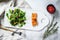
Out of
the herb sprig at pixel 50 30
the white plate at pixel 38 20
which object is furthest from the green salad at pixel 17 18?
the herb sprig at pixel 50 30

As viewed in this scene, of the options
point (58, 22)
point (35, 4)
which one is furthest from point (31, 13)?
point (58, 22)

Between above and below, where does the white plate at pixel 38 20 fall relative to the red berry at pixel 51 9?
below

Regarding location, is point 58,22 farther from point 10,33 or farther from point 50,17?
point 10,33

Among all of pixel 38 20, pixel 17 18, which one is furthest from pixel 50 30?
pixel 17 18

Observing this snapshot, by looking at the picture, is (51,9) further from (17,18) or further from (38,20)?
(17,18)

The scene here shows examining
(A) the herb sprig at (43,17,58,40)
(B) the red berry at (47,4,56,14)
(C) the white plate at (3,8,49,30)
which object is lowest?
(A) the herb sprig at (43,17,58,40)

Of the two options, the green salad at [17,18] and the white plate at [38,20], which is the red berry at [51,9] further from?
the green salad at [17,18]

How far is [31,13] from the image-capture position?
35.2 inches

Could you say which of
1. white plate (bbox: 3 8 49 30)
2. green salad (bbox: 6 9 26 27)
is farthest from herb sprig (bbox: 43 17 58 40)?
green salad (bbox: 6 9 26 27)

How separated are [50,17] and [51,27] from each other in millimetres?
58

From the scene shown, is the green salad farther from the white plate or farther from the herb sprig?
the herb sprig

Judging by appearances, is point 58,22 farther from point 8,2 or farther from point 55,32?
point 8,2

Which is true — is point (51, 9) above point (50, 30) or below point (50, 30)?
above

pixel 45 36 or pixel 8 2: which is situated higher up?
pixel 8 2
